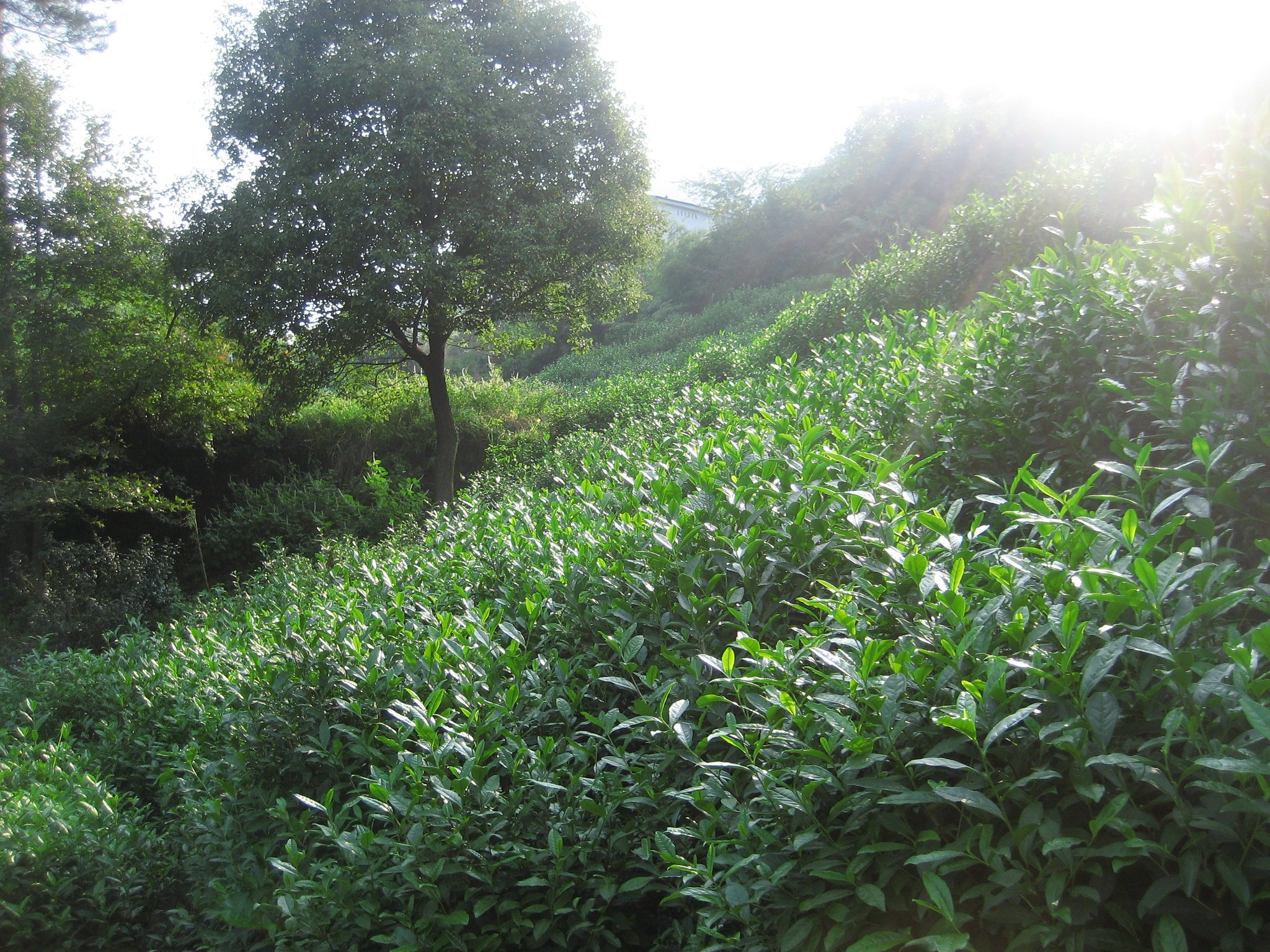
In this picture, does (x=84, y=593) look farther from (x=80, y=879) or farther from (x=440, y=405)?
(x=80, y=879)

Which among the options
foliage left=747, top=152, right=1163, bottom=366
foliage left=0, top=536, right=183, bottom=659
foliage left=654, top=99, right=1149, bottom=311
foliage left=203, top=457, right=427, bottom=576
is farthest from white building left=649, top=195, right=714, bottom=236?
foliage left=0, top=536, right=183, bottom=659

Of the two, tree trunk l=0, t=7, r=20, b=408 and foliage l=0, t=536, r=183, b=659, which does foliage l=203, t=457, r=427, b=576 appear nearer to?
foliage l=0, t=536, r=183, b=659

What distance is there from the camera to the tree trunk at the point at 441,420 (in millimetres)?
9930

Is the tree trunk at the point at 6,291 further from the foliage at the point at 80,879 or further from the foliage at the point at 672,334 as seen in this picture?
the foliage at the point at 672,334

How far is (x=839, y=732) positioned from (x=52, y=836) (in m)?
2.83

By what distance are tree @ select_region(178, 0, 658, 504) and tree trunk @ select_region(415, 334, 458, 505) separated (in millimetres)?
33

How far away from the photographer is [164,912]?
279 centimetres

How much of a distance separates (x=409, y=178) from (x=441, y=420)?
9.66 feet

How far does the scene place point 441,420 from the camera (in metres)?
10.3

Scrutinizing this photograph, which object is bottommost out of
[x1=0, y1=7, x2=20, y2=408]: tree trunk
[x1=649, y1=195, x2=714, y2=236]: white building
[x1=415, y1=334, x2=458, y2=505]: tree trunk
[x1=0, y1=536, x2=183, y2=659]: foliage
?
[x1=0, y1=536, x2=183, y2=659]: foliage

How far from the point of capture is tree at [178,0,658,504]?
8.27 metres

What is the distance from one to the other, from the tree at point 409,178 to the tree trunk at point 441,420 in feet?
0.11

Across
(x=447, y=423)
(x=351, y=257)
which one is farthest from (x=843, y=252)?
(x=351, y=257)

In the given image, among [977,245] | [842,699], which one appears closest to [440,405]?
[977,245]
